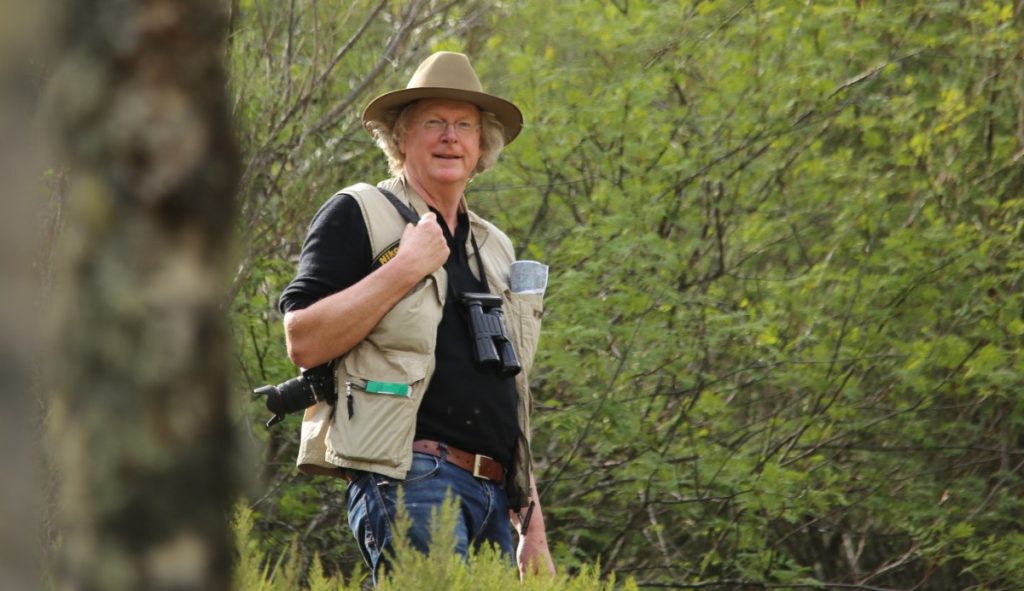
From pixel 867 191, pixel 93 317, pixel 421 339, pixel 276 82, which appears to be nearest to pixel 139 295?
pixel 93 317

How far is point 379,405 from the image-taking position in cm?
402

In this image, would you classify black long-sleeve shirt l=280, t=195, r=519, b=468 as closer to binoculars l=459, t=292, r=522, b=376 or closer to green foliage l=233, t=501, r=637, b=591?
binoculars l=459, t=292, r=522, b=376

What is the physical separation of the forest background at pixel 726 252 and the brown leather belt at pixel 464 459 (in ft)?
11.1

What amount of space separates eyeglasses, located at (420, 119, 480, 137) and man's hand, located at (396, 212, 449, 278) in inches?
15.5

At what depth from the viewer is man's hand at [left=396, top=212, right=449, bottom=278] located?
4074 millimetres

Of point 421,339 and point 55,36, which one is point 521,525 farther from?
point 55,36

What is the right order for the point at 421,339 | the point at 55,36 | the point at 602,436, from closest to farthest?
the point at 55,36 → the point at 421,339 → the point at 602,436

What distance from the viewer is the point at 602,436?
8.22m

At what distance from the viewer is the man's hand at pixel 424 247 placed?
13.4 ft

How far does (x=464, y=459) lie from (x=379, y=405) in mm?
300

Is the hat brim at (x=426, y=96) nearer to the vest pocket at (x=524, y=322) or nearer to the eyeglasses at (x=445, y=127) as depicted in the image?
the eyeglasses at (x=445, y=127)

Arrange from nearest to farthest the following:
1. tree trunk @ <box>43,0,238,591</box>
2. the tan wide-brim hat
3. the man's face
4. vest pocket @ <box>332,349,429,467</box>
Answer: tree trunk @ <box>43,0,238,591</box>
vest pocket @ <box>332,349,429,467</box>
the man's face
the tan wide-brim hat

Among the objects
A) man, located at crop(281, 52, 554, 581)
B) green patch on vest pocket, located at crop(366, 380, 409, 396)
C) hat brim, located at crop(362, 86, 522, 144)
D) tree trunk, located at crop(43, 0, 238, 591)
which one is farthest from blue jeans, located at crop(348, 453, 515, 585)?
tree trunk, located at crop(43, 0, 238, 591)

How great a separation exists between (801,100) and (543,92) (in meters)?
1.47
